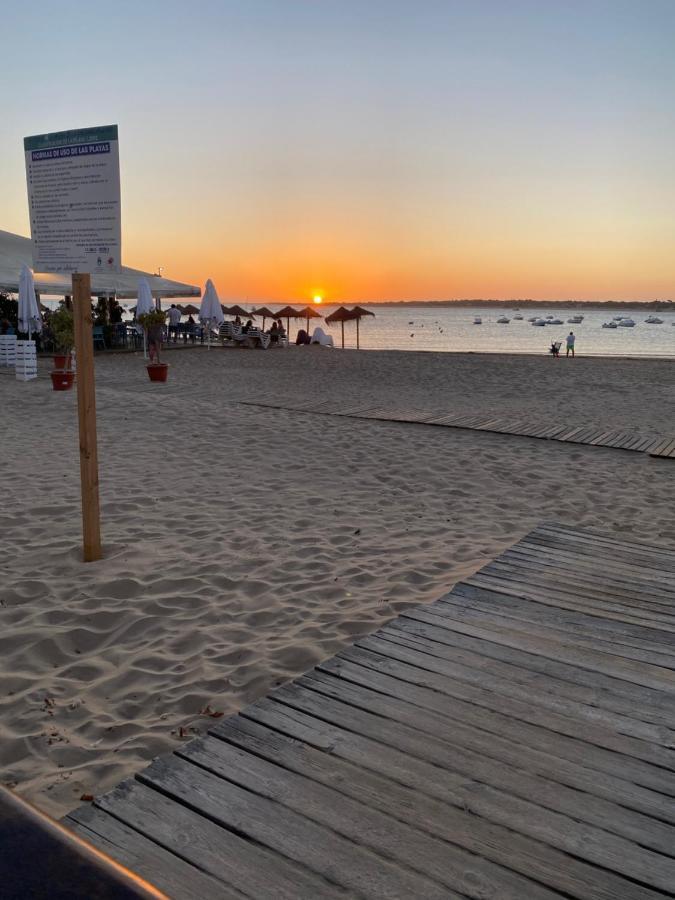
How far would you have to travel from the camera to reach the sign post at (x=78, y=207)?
3.58 m

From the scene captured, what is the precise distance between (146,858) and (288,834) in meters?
0.33

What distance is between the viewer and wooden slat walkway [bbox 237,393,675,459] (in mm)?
7938

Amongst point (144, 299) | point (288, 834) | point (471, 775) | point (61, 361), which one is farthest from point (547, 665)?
point (144, 299)

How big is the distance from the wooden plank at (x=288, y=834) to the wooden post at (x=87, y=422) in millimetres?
2211

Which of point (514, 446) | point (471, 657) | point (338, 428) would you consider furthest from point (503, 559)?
point (338, 428)

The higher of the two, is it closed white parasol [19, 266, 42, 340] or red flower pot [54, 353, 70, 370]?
closed white parasol [19, 266, 42, 340]

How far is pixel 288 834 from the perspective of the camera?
1753mm

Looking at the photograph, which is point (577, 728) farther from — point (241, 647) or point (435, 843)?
point (241, 647)

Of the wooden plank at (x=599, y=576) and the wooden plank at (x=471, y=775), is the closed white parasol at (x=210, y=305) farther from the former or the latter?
the wooden plank at (x=471, y=775)

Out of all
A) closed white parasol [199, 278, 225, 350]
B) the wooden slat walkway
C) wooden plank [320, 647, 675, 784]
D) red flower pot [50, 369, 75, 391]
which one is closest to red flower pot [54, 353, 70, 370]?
red flower pot [50, 369, 75, 391]

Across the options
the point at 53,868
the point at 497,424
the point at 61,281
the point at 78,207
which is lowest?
the point at 497,424

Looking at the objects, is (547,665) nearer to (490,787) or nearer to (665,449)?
(490,787)

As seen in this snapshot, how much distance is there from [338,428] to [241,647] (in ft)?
18.9

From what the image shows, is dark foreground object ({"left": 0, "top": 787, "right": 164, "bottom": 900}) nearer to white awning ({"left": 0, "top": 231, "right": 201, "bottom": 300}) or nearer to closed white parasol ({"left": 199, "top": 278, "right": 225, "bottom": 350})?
white awning ({"left": 0, "top": 231, "right": 201, "bottom": 300})
